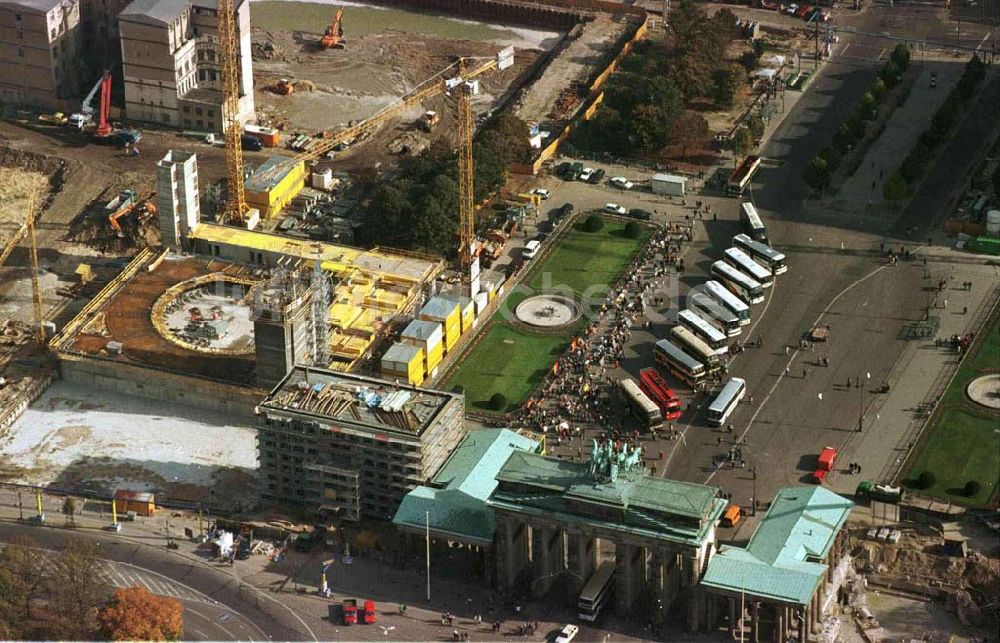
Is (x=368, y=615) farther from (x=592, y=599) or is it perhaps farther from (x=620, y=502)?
(x=620, y=502)

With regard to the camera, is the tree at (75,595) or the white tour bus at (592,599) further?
the white tour bus at (592,599)

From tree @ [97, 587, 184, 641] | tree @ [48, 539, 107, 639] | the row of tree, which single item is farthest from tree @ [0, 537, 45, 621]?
tree @ [97, 587, 184, 641]

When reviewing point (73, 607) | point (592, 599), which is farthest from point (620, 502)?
point (73, 607)

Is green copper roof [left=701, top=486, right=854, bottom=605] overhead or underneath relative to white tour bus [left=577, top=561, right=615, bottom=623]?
overhead

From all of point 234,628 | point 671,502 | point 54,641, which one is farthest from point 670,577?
point 54,641

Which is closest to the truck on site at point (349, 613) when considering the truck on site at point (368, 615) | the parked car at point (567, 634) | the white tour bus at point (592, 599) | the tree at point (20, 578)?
the truck on site at point (368, 615)

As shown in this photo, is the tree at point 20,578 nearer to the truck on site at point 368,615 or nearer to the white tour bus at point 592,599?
the truck on site at point 368,615

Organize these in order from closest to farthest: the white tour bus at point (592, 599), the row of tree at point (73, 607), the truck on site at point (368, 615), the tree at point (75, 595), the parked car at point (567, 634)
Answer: the row of tree at point (73, 607), the tree at point (75, 595), the parked car at point (567, 634), the white tour bus at point (592, 599), the truck on site at point (368, 615)

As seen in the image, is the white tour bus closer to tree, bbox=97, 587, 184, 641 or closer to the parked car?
the parked car
